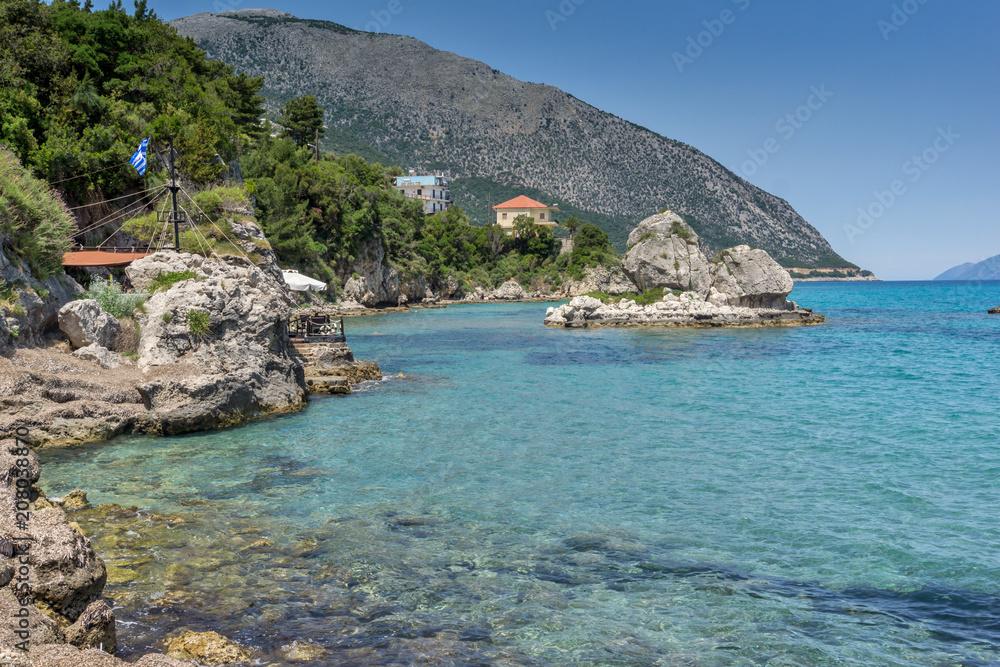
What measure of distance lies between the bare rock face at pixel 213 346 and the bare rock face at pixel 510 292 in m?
80.2

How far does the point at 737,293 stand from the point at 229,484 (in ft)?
164

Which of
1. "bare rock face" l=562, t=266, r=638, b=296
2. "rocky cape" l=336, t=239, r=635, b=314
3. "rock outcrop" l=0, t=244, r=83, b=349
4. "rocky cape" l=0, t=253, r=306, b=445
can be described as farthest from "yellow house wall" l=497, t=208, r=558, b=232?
"rock outcrop" l=0, t=244, r=83, b=349

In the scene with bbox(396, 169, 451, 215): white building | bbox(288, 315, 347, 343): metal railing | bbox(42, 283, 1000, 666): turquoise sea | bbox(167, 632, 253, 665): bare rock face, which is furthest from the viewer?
bbox(396, 169, 451, 215): white building

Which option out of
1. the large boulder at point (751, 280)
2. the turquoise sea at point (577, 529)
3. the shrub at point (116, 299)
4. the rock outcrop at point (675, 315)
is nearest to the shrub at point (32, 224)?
the shrub at point (116, 299)

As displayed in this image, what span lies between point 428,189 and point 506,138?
62.3 m

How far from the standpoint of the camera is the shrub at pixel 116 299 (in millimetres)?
17453

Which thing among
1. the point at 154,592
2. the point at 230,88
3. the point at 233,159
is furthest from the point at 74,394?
the point at 230,88

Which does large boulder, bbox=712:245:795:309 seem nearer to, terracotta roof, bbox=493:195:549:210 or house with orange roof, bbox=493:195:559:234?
house with orange roof, bbox=493:195:559:234

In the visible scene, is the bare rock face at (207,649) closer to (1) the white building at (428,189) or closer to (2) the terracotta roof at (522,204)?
(2) the terracotta roof at (522,204)

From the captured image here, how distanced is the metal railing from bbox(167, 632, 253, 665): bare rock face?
1946cm

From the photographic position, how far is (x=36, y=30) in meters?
28.6

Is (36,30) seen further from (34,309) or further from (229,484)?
(229,484)

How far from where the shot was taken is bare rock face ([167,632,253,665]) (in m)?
5.73

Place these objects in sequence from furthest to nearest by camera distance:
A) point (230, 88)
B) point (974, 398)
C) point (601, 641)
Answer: point (230, 88) → point (974, 398) → point (601, 641)
